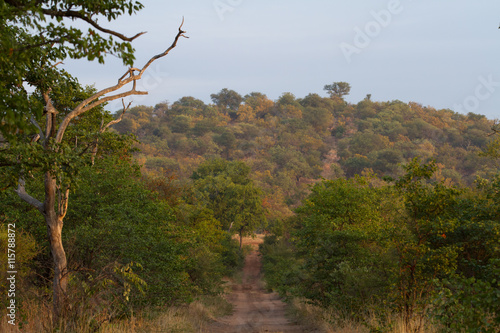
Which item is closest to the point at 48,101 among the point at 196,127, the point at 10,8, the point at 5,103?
the point at 10,8

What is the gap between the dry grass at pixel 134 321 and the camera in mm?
8180

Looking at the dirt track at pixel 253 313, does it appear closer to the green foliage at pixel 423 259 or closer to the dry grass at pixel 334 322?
the dry grass at pixel 334 322

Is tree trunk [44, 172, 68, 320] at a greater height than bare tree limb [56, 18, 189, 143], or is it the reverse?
bare tree limb [56, 18, 189, 143]

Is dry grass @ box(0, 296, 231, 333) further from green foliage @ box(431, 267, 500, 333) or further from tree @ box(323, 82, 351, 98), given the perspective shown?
tree @ box(323, 82, 351, 98)

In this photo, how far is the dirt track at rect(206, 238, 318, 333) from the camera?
1700 centimetres

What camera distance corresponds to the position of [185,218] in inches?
1125

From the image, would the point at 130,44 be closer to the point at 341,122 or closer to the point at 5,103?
the point at 5,103

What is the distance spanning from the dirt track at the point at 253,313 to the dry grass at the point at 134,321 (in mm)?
774

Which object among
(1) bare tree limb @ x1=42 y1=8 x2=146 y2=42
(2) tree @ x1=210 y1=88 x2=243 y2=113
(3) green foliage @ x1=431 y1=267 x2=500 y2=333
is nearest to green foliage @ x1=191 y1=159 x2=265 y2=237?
(1) bare tree limb @ x1=42 y1=8 x2=146 y2=42

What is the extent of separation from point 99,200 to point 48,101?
8236 mm

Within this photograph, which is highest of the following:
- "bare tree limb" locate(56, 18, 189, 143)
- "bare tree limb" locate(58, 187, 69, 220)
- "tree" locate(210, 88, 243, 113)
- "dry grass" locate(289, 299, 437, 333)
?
"tree" locate(210, 88, 243, 113)

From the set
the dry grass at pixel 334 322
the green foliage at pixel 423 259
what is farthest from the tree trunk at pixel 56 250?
the dry grass at pixel 334 322

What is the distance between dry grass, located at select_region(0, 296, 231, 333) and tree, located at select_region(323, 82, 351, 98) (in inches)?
5393

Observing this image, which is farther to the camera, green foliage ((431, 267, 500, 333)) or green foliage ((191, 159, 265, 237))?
green foliage ((191, 159, 265, 237))
